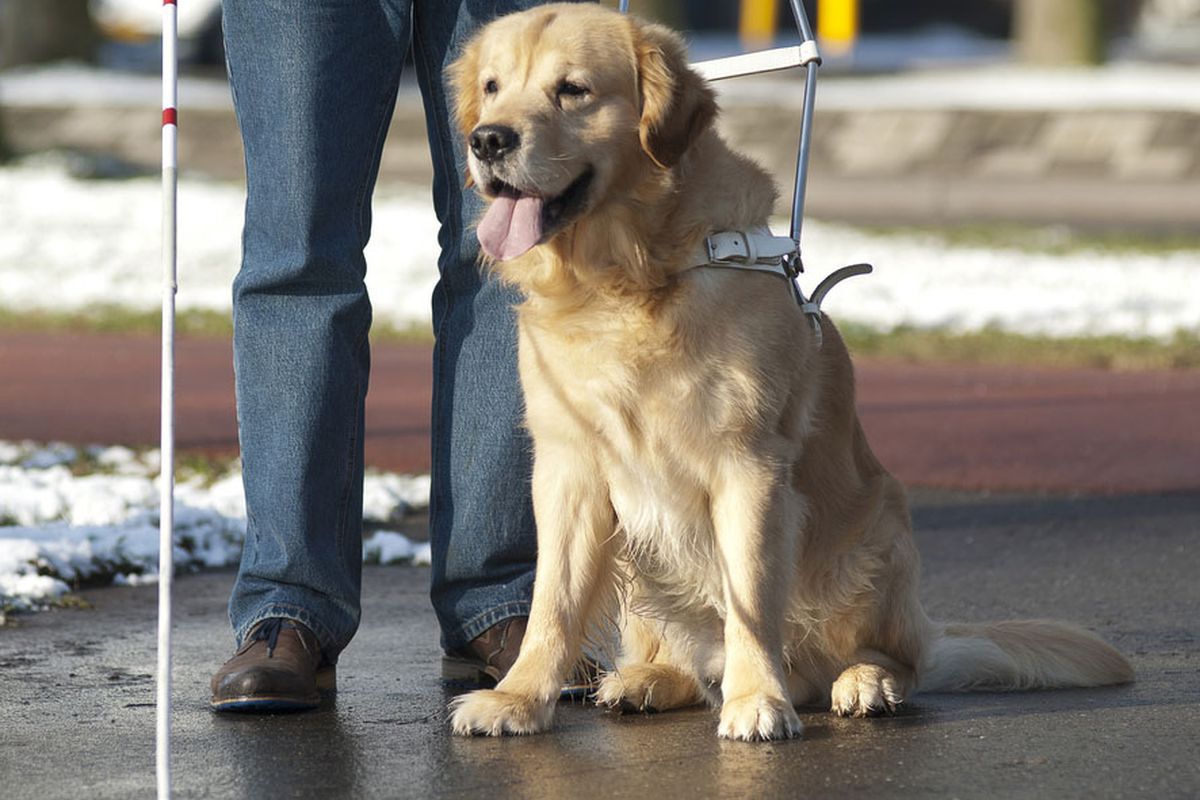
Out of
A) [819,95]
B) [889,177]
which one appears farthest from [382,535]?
[819,95]

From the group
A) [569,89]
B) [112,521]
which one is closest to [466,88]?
[569,89]

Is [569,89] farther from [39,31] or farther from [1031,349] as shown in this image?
[39,31]

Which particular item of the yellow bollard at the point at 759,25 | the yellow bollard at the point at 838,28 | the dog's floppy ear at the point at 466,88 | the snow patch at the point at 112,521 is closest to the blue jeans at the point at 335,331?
the dog's floppy ear at the point at 466,88

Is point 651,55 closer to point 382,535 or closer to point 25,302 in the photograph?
point 382,535

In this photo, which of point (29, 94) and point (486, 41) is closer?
point (486, 41)

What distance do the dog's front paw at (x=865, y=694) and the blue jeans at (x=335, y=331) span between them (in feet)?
2.65

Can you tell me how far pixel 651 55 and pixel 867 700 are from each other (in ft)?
4.82

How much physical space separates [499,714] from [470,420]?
85 cm

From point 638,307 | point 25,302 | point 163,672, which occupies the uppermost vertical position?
point 638,307

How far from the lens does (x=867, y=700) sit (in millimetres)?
3971

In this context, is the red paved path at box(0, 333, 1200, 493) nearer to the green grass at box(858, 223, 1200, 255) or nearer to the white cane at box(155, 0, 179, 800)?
the white cane at box(155, 0, 179, 800)

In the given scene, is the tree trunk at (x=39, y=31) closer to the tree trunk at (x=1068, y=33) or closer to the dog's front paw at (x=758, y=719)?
the tree trunk at (x=1068, y=33)

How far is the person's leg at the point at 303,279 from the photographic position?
414cm

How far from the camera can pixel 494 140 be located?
3.81m
